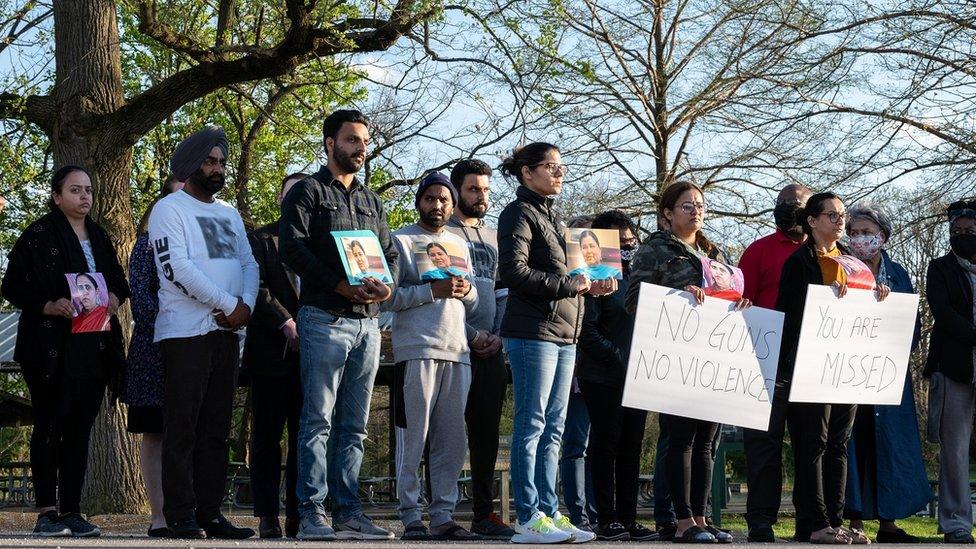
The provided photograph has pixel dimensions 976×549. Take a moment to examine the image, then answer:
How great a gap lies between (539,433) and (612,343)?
1406 mm

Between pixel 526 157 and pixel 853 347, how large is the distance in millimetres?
2220

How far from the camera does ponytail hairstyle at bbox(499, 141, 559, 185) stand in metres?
6.71

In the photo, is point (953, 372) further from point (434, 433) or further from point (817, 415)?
point (434, 433)

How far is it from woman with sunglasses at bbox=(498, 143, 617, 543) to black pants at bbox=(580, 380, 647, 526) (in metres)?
0.96

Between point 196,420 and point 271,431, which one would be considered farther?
point 271,431

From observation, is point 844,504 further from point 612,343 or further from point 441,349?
point 441,349

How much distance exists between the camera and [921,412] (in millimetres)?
33469

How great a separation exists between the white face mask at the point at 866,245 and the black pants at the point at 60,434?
448 centimetres

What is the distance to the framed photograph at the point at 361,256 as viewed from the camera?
6.19 meters

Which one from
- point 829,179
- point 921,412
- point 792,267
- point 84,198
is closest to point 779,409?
point 792,267

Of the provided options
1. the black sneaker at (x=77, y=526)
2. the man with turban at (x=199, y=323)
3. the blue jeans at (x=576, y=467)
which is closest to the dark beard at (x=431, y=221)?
the man with turban at (x=199, y=323)

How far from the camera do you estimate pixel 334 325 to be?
6.33 m

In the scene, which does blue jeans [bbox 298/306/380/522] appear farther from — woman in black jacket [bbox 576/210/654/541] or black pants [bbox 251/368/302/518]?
woman in black jacket [bbox 576/210/654/541]

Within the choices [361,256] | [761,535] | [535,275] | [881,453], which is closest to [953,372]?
[881,453]
